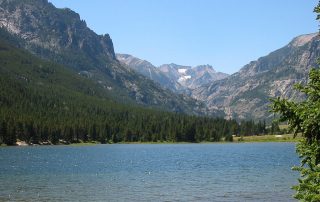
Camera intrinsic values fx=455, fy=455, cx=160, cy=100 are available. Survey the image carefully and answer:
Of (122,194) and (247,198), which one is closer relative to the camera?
(247,198)

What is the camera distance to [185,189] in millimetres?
64312

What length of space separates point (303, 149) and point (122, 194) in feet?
137

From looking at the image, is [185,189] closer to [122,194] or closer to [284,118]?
[122,194]

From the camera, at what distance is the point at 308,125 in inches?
785

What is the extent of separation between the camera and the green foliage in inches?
779

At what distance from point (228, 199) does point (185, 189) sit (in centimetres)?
1031

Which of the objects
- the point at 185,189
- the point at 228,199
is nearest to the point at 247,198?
the point at 228,199

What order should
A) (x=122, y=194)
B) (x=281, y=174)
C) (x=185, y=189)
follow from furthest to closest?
(x=281, y=174) < (x=185, y=189) < (x=122, y=194)

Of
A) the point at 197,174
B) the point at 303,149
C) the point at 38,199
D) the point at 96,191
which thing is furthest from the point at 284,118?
the point at 197,174

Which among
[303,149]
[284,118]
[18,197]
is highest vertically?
[284,118]

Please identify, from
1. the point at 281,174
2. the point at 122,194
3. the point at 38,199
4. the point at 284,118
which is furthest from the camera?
the point at 281,174

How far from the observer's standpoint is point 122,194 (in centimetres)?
6006

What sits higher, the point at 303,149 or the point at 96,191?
the point at 303,149

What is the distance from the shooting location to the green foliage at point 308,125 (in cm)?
1980
